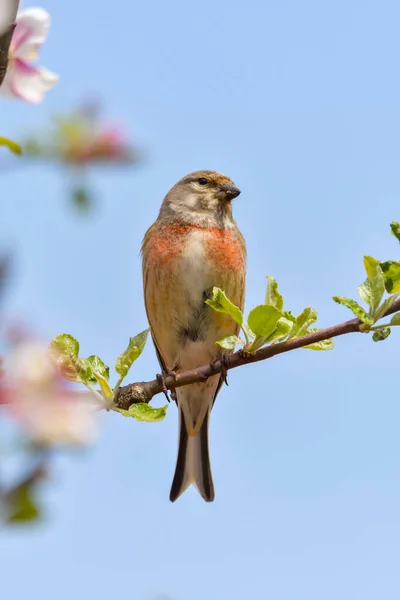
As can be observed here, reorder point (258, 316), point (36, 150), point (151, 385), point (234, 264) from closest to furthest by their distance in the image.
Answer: point (36, 150) < point (258, 316) < point (151, 385) < point (234, 264)

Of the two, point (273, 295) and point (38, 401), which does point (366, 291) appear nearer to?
point (273, 295)

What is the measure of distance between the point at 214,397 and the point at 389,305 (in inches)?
161

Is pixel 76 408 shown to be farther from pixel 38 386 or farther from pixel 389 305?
pixel 389 305

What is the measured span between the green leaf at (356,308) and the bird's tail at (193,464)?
10.7ft

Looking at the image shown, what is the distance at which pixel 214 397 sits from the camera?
645 centimetres

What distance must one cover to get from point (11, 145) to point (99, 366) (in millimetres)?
1714

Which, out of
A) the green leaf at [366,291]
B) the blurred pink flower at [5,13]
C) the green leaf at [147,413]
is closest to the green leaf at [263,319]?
the green leaf at [366,291]

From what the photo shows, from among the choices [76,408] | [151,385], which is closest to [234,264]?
[151,385]

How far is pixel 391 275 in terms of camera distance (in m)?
2.44

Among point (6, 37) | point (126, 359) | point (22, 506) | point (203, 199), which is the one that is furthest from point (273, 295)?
point (203, 199)

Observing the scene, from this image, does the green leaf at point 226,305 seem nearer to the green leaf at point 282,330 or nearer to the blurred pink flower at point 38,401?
the green leaf at point 282,330

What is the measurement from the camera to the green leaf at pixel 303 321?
2.70m

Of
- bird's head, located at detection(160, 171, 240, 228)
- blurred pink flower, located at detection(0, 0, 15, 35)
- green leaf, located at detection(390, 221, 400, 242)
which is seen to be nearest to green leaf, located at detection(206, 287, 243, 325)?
green leaf, located at detection(390, 221, 400, 242)

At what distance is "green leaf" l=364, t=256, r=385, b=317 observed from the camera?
246cm
